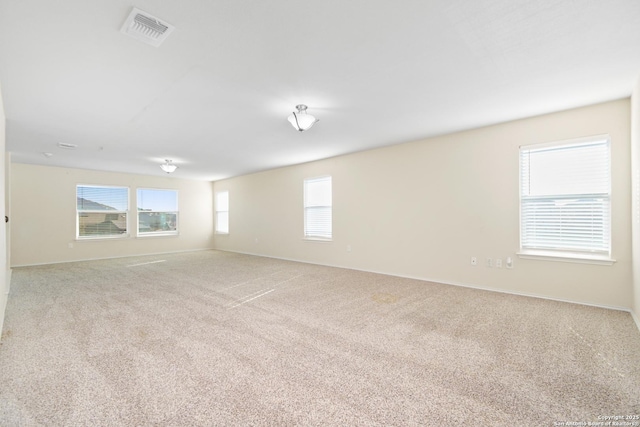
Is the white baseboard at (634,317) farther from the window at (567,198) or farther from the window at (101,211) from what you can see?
the window at (101,211)

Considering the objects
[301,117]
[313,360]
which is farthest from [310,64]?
[313,360]

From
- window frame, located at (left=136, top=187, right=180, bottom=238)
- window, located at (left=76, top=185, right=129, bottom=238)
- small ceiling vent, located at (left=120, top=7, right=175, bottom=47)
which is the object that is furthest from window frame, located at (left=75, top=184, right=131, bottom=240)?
small ceiling vent, located at (left=120, top=7, right=175, bottom=47)

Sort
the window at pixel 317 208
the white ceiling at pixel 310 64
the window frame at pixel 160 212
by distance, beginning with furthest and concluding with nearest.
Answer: the window frame at pixel 160 212, the window at pixel 317 208, the white ceiling at pixel 310 64

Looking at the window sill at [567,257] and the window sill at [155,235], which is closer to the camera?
the window sill at [567,257]

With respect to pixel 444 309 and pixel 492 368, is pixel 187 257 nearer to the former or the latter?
pixel 444 309

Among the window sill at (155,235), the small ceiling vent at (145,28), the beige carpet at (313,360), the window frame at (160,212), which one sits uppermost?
the small ceiling vent at (145,28)

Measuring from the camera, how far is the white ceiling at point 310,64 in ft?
6.05

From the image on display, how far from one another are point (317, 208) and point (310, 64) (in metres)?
4.33

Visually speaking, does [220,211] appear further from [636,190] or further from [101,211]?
[636,190]

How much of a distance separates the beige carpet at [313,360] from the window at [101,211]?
3.89 meters

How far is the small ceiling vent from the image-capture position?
185 cm

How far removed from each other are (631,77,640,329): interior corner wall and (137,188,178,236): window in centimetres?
984

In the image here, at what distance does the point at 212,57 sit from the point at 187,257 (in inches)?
255

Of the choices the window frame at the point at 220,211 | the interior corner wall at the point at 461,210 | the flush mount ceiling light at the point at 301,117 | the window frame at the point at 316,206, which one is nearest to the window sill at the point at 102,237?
the window frame at the point at 220,211
